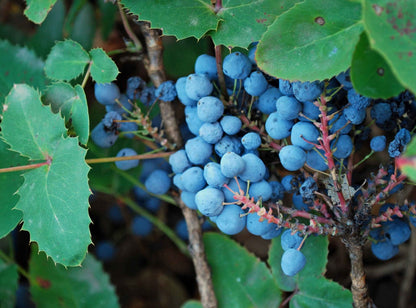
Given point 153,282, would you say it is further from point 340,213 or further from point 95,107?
point 340,213

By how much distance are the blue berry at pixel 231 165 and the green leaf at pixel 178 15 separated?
0.28 meters

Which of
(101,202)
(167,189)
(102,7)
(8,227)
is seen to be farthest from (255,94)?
(101,202)

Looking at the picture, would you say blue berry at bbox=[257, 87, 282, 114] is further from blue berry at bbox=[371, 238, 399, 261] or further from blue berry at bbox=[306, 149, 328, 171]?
blue berry at bbox=[371, 238, 399, 261]

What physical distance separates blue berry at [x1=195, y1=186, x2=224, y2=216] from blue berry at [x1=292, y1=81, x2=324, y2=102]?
0.82 ft

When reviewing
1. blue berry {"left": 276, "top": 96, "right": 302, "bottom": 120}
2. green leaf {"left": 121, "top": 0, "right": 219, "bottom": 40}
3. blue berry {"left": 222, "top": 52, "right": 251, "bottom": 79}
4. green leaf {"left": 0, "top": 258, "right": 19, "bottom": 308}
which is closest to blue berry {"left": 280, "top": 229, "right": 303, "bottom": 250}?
blue berry {"left": 276, "top": 96, "right": 302, "bottom": 120}

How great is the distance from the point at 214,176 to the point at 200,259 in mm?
376

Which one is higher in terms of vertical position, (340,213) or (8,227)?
(340,213)

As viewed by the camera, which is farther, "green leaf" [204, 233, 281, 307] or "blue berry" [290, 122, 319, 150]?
"green leaf" [204, 233, 281, 307]

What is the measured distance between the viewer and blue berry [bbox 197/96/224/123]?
0.98 m

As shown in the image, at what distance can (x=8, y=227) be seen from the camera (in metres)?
1.10

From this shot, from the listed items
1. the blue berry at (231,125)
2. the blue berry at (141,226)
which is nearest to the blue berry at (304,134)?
the blue berry at (231,125)

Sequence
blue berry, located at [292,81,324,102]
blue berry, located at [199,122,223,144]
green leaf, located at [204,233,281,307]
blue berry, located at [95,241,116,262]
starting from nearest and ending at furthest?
blue berry, located at [292,81,324,102], blue berry, located at [199,122,223,144], green leaf, located at [204,233,281,307], blue berry, located at [95,241,116,262]

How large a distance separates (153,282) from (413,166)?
129cm

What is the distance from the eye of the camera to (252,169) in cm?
94
